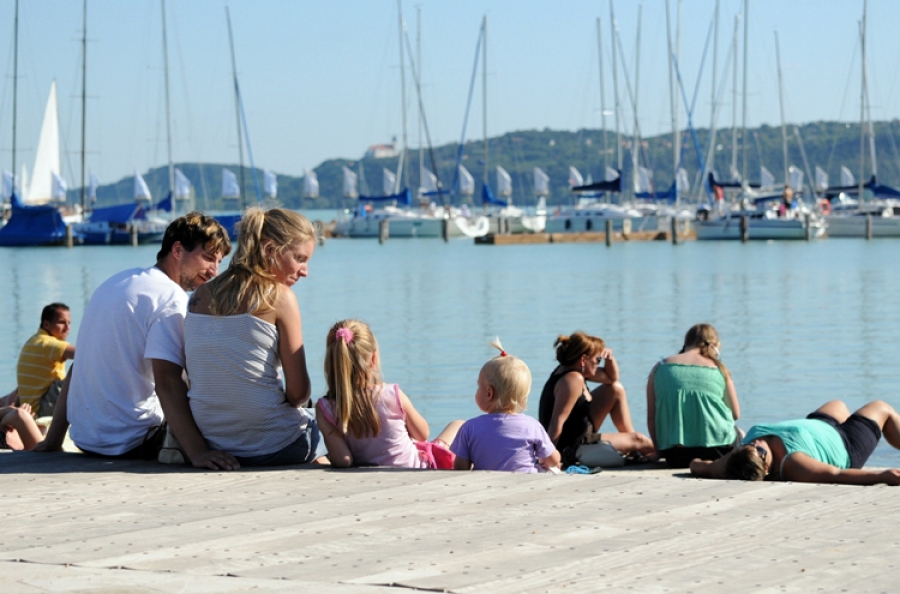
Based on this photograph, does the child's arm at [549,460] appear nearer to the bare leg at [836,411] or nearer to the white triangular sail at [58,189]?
the bare leg at [836,411]

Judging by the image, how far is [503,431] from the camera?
19.7 ft

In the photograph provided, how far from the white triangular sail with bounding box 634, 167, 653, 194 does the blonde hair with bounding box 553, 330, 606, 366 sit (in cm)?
7356

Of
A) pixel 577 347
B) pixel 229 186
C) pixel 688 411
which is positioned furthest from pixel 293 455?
pixel 229 186

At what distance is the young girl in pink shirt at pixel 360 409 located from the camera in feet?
18.4

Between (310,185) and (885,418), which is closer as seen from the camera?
(885,418)

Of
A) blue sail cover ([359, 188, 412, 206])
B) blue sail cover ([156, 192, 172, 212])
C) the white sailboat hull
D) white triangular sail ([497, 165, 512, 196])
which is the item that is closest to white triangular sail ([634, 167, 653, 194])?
the white sailboat hull

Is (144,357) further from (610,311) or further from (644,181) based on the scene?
(644,181)

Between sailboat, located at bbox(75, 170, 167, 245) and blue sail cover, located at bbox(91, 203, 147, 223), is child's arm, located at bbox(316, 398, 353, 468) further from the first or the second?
blue sail cover, located at bbox(91, 203, 147, 223)

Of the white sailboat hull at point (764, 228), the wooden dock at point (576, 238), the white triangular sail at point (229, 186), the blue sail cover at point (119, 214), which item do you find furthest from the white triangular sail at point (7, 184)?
the white sailboat hull at point (764, 228)

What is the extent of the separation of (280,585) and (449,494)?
1.38 metres

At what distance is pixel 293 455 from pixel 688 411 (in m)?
2.48

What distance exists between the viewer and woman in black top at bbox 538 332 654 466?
7.37m

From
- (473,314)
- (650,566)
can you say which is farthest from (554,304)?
(650,566)

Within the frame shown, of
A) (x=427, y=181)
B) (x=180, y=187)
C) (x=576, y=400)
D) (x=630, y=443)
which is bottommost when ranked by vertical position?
(x=630, y=443)
